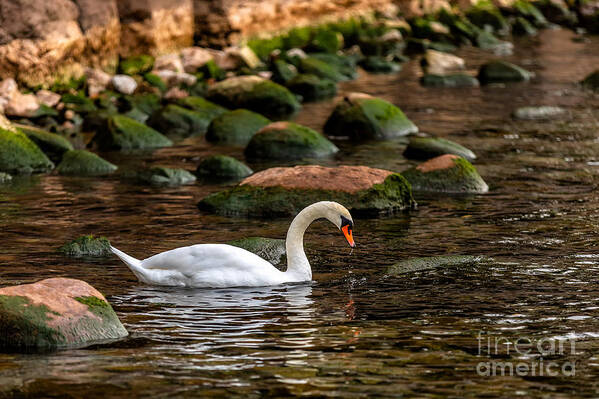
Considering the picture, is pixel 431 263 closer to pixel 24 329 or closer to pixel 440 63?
pixel 24 329

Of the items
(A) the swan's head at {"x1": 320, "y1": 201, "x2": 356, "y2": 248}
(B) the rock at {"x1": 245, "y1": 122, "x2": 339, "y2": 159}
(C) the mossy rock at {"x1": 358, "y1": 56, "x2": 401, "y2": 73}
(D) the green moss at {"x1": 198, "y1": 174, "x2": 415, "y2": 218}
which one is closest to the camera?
(A) the swan's head at {"x1": 320, "y1": 201, "x2": 356, "y2": 248}

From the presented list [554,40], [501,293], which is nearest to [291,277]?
[501,293]

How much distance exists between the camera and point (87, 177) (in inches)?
594

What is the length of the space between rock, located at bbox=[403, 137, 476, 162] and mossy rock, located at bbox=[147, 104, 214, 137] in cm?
434

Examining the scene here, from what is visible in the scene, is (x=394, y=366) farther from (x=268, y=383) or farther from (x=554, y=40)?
(x=554, y=40)

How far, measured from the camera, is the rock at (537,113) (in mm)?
20219

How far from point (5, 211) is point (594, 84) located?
594 inches

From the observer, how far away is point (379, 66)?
2717 centimetres

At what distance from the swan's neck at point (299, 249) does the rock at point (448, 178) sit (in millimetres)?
4479

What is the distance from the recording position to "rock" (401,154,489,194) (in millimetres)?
14000

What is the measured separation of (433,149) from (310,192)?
3944mm

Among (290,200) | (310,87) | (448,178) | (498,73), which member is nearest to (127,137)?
(290,200)

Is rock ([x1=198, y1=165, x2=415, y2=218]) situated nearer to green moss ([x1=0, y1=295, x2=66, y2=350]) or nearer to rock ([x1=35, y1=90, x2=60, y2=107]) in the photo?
green moss ([x1=0, y1=295, x2=66, y2=350])

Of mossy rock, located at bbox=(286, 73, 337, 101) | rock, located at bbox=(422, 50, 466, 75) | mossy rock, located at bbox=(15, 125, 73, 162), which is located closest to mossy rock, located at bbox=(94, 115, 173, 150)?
mossy rock, located at bbox=(15, 125, 73, 162)
